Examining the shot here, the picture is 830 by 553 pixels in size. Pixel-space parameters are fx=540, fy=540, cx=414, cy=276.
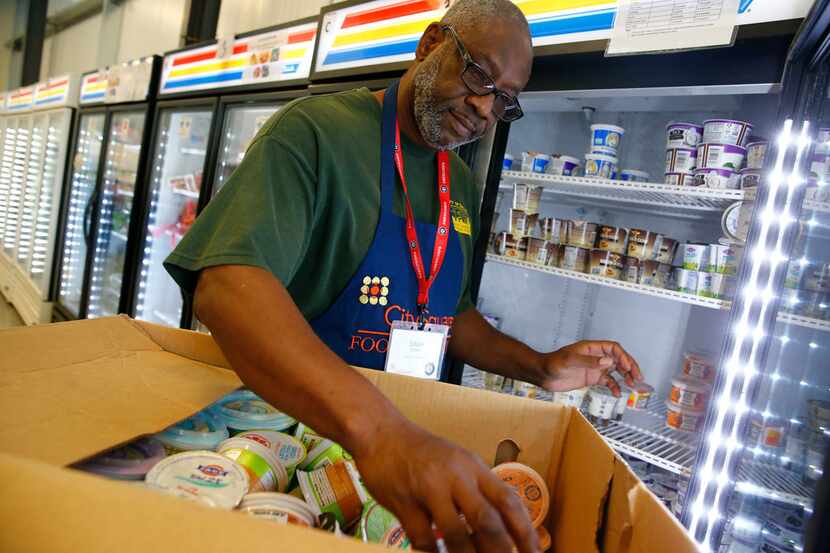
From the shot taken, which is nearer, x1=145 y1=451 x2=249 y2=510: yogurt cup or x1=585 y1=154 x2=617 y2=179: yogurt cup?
x1=145 y1=451 x2=249 y2=510: yogurt cup

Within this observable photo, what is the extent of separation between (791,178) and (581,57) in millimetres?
715

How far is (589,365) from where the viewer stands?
146 centimetres

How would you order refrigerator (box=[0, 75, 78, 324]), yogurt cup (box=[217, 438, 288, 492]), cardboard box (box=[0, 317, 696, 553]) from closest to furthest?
cardboard box (box=[0, 317, 696, 553])
yogurt cup (box=[217, 438, 288, 492])
refrigerator (box=[0, 75, 78, 324])

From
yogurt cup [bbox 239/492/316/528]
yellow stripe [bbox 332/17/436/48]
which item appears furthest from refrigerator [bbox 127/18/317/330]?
yogurt cup [bbox 239/492/316/528]

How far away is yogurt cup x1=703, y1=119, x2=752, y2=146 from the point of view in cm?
178

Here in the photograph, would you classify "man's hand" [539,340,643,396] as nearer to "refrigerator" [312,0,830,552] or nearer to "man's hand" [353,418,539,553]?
"refrigerator" [312,0,830,552]

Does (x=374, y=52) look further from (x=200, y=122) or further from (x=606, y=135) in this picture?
(x=200, y=122)

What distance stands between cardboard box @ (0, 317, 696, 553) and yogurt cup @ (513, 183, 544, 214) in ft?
4.62

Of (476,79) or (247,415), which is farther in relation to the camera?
(476,79)

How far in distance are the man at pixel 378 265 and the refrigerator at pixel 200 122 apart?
164 cm

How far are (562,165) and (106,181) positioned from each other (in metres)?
4.47

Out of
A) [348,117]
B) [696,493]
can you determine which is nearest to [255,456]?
[348,117]

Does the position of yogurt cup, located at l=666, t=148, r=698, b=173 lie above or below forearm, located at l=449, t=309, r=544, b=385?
above

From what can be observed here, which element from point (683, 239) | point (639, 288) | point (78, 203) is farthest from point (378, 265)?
point (78, 203)
